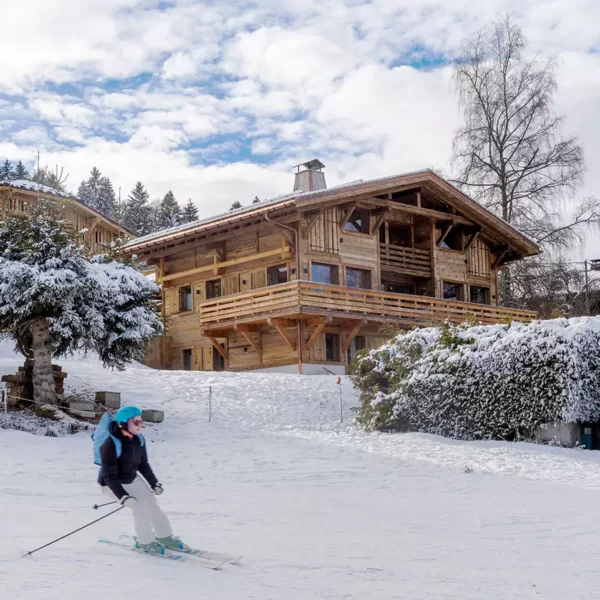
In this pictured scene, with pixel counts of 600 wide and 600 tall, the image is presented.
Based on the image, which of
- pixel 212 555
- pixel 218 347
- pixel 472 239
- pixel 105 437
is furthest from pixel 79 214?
pixel 212 555

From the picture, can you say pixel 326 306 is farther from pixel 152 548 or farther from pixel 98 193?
pixel 98 193

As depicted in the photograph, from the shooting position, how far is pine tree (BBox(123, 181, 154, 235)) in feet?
230

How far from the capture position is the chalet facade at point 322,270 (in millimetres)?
27531

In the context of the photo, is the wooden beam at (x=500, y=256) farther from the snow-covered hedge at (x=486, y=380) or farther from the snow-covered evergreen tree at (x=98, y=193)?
the snow-covered evergreen tree at (x=98, y=193)

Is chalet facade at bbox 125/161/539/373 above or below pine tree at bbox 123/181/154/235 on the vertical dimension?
below

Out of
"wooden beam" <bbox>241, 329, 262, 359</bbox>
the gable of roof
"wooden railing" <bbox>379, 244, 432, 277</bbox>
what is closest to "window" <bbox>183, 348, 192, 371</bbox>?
"wooden beam" <bbox>241, 329, 262, 359</bbox>

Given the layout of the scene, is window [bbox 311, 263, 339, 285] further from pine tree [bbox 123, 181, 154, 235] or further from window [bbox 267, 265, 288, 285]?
pine tree [bbox 123, 181, 154, 235]

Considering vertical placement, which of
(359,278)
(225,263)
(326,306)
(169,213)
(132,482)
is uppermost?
(169,213)

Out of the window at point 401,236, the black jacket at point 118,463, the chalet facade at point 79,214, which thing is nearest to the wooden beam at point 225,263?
the chalet facade at point 79,214

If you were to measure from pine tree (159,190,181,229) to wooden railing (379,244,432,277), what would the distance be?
39.8 metres

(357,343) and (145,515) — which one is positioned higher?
(357,343)

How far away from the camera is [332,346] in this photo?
28906mm

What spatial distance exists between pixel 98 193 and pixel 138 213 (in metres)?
10.3

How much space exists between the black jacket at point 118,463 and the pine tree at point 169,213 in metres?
63.1
